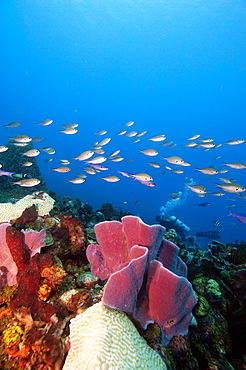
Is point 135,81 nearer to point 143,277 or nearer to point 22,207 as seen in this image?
point 22,207

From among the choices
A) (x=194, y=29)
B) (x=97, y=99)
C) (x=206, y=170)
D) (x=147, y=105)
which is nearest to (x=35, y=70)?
(x=97, y=99)

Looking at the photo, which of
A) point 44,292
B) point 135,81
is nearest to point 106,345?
point 44,292

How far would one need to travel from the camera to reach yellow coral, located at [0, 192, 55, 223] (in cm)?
434

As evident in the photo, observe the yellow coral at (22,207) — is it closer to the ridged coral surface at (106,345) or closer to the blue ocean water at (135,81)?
the ridged coral surface at (106,345)

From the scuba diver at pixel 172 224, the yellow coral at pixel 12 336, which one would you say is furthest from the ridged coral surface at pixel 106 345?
the scuba diver at pixel 172 224

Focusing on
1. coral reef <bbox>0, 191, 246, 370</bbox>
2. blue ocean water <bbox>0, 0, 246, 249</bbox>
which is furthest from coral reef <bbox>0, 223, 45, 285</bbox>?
blue ocean water <bbox>0, 0, 246, 249</bbox>

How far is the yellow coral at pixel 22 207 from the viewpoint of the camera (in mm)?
4344

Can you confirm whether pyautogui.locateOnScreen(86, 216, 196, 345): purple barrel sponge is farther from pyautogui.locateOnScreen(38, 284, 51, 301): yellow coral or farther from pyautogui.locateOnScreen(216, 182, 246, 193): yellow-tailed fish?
pyautogui.locateOnScreen(216, 182, 246, 193): yellow-tailed fish

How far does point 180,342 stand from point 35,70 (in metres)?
149

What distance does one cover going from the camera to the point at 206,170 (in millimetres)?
7488

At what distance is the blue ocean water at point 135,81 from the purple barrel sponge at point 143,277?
39579mm

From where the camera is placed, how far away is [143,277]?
211 centimetres

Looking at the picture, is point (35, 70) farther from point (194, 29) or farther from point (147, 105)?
point (194, 29)

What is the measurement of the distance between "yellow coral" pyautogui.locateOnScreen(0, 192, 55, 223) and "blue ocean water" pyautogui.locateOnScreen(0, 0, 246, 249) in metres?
36.7
